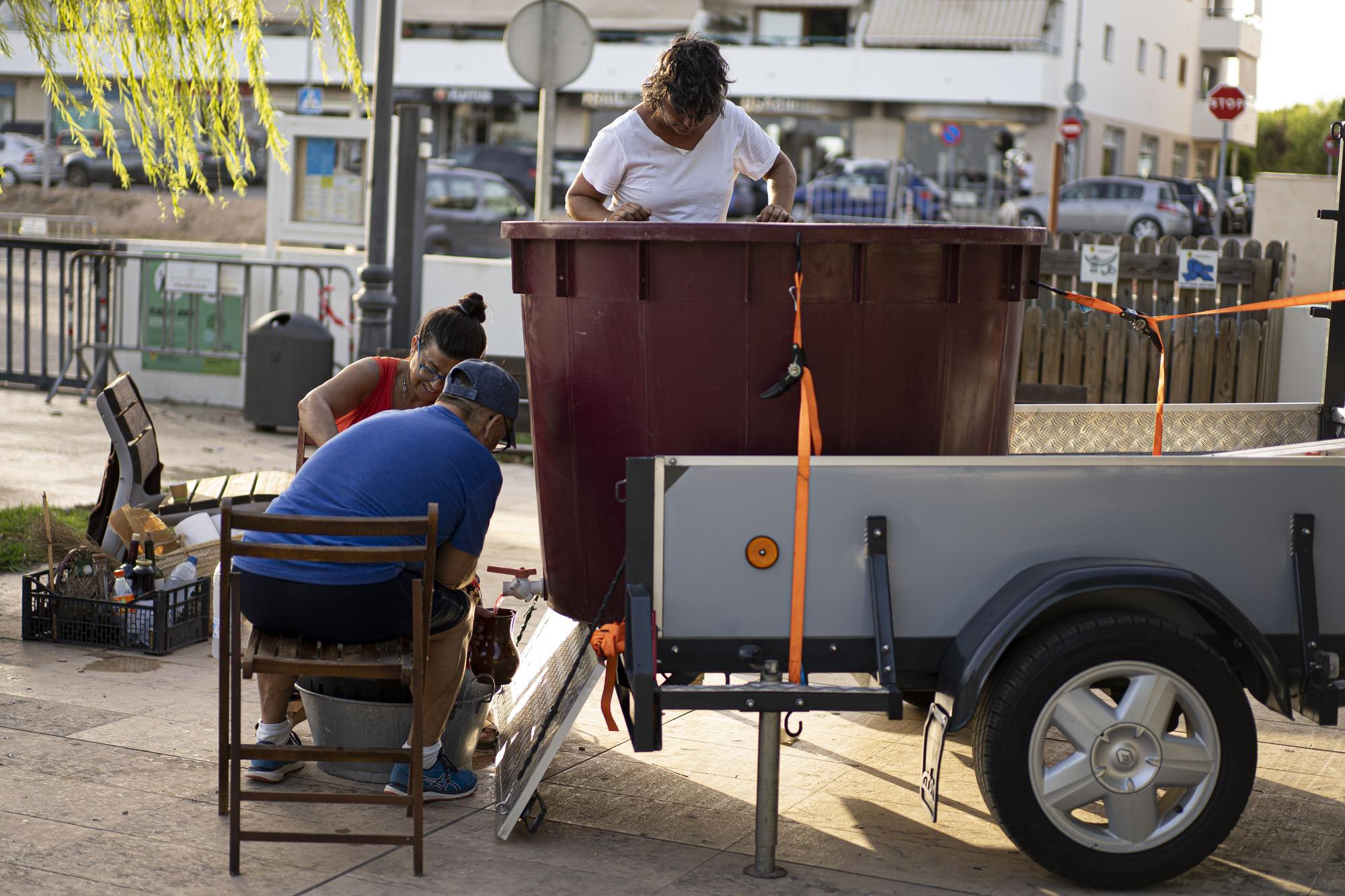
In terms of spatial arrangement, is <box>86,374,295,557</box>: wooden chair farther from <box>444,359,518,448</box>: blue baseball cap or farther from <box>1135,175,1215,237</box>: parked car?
<box>1135,175,1215,237</box>: parked car

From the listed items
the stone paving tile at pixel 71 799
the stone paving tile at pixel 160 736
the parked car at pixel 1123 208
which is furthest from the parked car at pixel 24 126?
the stone paving tile at pixel 71 799

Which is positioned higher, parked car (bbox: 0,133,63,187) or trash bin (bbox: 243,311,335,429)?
parked car (bbox: 0,133,63,187)

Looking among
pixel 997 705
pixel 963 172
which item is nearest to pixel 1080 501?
pixel 997 705

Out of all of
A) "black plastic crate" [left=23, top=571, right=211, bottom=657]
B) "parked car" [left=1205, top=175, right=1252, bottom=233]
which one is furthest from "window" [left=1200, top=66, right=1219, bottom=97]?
"black plastic crate" [left=23, top=571, right=211, bottom=657]

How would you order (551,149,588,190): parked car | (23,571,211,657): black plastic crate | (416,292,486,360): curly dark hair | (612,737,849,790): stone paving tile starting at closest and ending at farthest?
(416,292,486,360): curly dark hair
(612,737,849,790): stone paving tile
(23,571,211,657): black plastic crate
(551,149,588,190): parked car

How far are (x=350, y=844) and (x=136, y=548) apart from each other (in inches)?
98.2

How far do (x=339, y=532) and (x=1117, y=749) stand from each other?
1.97m

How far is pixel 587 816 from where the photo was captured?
425cm

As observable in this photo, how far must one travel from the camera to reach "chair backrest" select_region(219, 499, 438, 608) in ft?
12.1

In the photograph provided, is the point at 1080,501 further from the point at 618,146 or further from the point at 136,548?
the point at 136,548

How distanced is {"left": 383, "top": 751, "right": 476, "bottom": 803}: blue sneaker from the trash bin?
7128 millimetres

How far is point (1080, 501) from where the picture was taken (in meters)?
3.69

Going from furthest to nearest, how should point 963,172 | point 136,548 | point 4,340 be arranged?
1. point 963,172
2. point 4,340
3. point 136,548

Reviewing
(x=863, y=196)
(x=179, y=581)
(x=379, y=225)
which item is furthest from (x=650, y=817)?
(x=863, y=196)
